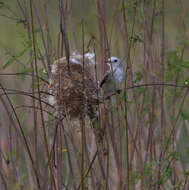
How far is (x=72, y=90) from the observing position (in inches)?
75.4

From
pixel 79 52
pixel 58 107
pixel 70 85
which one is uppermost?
pixel 79 52

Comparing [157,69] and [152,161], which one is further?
[157,69]

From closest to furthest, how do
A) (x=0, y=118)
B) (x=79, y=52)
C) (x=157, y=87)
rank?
(x=79, y=52) < (x=157, y=87) < (x=0, y=118)

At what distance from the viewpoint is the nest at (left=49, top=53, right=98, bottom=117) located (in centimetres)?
190

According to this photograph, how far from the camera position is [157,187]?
2158 mm

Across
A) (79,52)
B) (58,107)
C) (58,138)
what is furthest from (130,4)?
(58,138)

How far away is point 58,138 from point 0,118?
4.94 feet

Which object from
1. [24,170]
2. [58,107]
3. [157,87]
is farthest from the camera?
[24,170]

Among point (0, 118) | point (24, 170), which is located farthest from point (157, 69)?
point (24, 170)

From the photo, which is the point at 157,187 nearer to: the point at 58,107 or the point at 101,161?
the point at 101,161

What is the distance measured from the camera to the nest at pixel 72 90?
1900 millimetres

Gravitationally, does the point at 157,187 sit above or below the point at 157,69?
below

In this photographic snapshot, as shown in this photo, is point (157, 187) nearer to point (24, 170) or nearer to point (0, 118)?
point (0, 118)

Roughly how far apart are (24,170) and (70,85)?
8.91 ft
